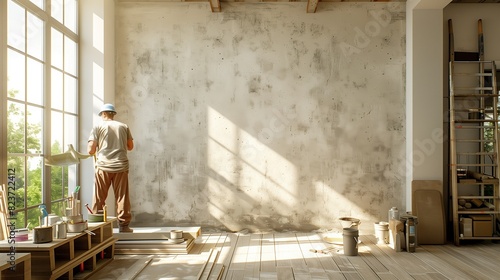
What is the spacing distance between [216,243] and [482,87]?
4.73 meters

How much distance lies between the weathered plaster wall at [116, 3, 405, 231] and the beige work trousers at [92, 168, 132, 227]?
1.45 metres

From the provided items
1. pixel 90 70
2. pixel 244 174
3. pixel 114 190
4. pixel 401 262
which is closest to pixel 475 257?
pixel 401 262

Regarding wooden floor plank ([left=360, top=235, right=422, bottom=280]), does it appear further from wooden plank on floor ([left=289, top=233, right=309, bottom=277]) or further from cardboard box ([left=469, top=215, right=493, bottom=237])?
cardboard box ([left=469, top=215, right=493, bottom=237])

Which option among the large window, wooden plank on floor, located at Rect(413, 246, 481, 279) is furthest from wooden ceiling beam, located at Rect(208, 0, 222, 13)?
wooden plank on floor, located at Rect(413, 246, 481, 279)

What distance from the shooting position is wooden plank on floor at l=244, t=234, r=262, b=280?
16.2ft

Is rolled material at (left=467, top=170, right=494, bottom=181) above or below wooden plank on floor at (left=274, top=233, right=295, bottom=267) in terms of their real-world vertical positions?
above

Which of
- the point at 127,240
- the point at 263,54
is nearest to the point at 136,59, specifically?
the point at 263,54

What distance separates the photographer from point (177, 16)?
744cm

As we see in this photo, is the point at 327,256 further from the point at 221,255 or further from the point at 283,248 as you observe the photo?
the point at 221,255

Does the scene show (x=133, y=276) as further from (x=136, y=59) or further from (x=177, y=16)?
(x=177, y=16)

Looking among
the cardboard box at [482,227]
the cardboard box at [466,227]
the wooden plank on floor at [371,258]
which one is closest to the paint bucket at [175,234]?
the wooden plank on floor at [371,258]

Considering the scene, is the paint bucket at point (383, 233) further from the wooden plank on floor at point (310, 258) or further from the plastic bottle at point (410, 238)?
the wooden plank on floor at point (310, 258)

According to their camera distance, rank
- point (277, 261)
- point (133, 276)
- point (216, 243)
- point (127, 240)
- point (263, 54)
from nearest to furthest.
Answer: point (133, 276) < point (277, 261) < point (127, 240) < point (216, 243) < point (263, 54)

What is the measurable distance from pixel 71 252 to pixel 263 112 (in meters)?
3.91
